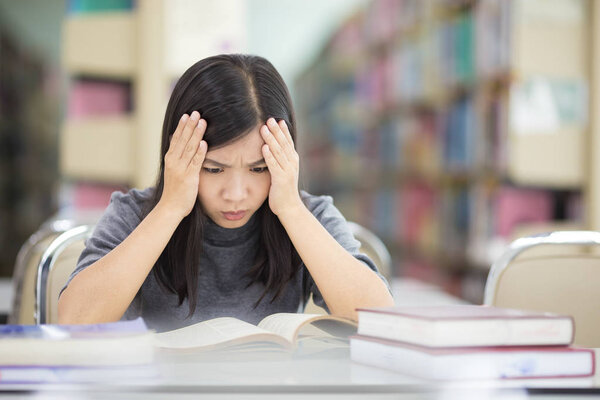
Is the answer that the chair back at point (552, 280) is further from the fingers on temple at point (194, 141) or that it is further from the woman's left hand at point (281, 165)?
the fingers on temple at point (194, 141)

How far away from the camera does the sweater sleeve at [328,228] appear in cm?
125

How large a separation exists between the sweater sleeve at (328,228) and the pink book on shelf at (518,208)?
1548 mm

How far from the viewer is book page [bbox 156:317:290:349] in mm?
782

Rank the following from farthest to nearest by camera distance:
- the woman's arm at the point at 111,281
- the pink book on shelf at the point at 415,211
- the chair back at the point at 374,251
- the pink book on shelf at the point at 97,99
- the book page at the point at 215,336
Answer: the pink book on shelf at the point at 415,211 < the pink book on shelf at the point at 97,99 < the chair back at the point at 374,251 < the woman's arm at the point at 111,281 < the book page at the point at 215,336

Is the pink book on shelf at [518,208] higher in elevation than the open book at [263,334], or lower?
higher

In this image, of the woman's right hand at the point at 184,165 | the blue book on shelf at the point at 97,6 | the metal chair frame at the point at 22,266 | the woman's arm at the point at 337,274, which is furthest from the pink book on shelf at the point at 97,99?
the woman's arm at the point at 337,274

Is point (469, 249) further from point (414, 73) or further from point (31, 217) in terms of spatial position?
point (31, 217)

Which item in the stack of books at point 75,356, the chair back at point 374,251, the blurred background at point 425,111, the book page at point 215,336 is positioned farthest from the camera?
the blurred background at point 425,111

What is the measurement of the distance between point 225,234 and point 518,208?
1740mm

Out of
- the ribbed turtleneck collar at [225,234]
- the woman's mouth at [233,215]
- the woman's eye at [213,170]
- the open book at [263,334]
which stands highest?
the woman's eye at [213,170]

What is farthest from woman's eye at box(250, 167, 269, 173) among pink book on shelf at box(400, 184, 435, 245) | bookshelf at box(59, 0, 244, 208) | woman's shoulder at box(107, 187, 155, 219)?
pink book on shelf at box(400, 184, 435, 245)

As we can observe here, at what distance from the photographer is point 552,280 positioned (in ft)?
4.31

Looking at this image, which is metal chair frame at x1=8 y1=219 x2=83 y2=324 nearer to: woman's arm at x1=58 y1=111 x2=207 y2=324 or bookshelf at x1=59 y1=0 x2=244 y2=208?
woman's arm at x1=58 y1=111 x2=207 y2=324

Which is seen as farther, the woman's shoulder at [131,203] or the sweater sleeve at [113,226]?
the woman's shoulder at [131,203]
